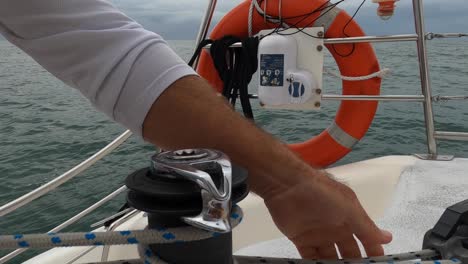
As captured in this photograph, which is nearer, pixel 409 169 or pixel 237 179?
pixel 237 179

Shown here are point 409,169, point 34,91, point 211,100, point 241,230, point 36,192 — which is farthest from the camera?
point 34,91

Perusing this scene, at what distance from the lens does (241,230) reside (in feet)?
3.45

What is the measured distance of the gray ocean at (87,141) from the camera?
6.51 ft

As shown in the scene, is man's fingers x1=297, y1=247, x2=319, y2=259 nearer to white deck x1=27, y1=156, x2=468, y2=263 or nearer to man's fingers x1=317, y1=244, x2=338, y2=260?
man's fingers x1=317, y1=244, x2=338, y2=260

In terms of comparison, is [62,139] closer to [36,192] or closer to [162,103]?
[36,192]

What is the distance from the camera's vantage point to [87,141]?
10.6 feet

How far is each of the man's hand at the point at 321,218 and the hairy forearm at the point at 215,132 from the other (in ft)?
0.05

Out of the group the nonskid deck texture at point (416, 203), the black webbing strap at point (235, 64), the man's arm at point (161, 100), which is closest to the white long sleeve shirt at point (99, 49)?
the man's arm at point (161, 100)

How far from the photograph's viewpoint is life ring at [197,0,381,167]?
5.05 feet

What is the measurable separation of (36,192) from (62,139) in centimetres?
263

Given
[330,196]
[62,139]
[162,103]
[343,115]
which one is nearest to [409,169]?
[343,115]

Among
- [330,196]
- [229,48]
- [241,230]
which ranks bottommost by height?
[241,230]

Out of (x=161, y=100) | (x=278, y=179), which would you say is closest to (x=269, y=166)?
(x=278, y=179)

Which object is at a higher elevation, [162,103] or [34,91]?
[162,103]
